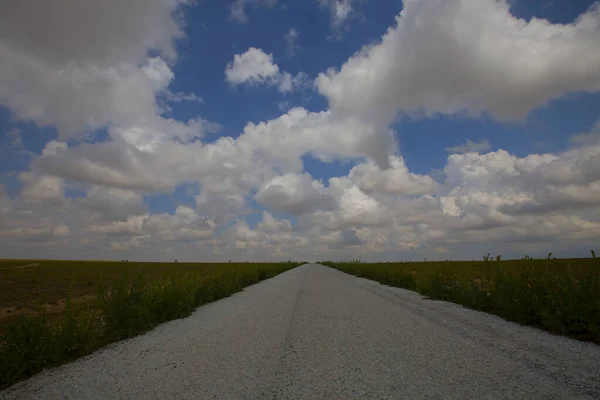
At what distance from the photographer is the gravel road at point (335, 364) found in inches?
144

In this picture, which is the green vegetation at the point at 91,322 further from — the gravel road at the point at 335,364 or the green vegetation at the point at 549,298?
the green vegetation at the point at 549,298

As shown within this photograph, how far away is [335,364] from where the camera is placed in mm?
4504

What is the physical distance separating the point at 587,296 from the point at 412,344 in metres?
3.72

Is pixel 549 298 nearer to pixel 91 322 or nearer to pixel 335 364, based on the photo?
pixel 335 364

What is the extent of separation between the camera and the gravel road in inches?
144

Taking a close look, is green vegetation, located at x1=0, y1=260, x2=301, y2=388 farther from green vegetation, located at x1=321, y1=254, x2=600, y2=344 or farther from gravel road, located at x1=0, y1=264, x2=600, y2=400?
green vegetation, located at x1=321, y1=254, x2=600, y2=344

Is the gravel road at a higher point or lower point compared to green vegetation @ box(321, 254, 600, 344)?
lower

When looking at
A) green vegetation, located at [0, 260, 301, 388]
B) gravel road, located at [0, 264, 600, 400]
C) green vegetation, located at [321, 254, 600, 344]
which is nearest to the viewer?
gravel road, located at [0, 264, 600, 400]

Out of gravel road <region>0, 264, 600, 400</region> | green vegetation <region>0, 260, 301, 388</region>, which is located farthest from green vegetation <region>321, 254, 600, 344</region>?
green vegetation <region>0, 260, 301, 388</region>

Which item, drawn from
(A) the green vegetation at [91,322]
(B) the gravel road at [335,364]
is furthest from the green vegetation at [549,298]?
(A) the green vegetation at [91,322]

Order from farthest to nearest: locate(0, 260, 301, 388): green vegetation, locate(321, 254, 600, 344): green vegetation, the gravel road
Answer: locate(321, 254, 600, 344): green vegetation < locate(0, 260, 301, 388): green vegetation < the gravel road

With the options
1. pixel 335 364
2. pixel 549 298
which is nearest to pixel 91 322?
pixel 335 364

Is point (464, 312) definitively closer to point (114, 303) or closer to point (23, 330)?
point (114, 303)

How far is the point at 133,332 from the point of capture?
706 centimetres
